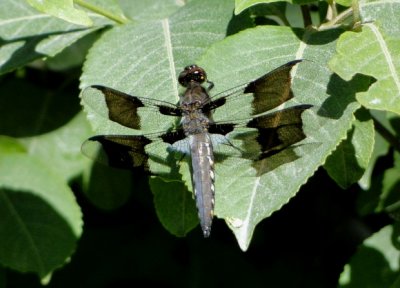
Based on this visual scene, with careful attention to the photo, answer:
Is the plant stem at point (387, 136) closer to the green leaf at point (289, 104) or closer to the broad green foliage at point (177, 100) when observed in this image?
the broad green foliage at point (177, 100)

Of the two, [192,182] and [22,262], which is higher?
[192,182]

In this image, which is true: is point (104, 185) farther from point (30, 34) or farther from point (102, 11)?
point (102, 11)

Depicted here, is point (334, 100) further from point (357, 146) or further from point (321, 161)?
point (357, 146)

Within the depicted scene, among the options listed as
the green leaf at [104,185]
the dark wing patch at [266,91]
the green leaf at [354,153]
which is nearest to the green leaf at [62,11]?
the dark wing patch at [266,91]

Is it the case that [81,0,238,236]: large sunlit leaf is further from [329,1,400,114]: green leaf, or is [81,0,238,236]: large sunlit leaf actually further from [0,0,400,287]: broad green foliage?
[329,1,400,114]: green leaf

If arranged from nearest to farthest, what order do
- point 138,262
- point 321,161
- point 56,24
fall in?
point 321,161 → point 56,24 → point 138,262

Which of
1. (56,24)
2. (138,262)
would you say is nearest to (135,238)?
(138,262)
